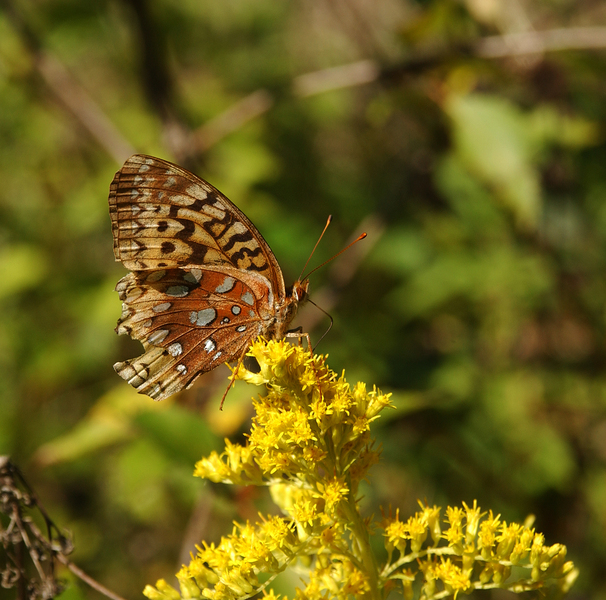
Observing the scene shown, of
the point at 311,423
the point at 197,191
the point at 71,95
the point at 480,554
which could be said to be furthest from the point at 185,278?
the point at 71,95

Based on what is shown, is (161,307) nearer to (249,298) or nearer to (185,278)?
(185,278)

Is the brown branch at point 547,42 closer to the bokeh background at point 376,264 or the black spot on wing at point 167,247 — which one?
the bokeh background at point 376,264

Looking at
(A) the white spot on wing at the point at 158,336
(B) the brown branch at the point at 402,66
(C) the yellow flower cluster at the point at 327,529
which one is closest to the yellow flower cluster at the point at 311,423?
(C) the yellow flower cluster at the point at 327,529

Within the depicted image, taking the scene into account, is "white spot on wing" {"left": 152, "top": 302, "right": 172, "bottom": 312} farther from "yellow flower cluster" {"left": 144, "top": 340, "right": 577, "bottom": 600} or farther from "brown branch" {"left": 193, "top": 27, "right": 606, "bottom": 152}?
"brown branch" {"left": 193, "top": 27, "right": 606, "bottom": 152}

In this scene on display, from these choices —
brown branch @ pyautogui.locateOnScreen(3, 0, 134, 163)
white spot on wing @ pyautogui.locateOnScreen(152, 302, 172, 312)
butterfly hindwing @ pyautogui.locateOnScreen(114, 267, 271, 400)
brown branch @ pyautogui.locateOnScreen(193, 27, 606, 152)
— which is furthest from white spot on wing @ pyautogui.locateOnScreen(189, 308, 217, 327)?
brown branch @ pyautogui.locateOnScreen(3, 0, 134, 163)

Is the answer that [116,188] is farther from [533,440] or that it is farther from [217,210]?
[533,440]
